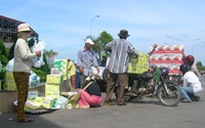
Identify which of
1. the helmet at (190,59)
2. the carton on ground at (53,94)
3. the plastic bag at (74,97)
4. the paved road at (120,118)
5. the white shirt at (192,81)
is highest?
the helmet at (190,59)

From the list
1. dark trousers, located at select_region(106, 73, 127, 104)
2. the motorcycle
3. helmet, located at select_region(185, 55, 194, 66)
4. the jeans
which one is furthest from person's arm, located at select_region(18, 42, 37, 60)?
helmet, located at select_region(185, 55, 194, 66)

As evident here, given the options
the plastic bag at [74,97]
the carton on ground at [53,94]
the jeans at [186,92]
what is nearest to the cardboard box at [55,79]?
the carton on ground at [53,94]

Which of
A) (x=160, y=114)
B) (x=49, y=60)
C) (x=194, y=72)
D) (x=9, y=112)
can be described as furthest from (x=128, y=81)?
(x=49, y=60)

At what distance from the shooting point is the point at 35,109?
23.3ft

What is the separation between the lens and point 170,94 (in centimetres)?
870

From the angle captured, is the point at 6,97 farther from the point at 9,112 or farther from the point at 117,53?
the point at 117,53

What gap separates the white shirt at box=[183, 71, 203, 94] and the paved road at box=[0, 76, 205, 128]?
58.0 inches

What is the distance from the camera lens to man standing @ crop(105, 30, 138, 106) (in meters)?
8.62

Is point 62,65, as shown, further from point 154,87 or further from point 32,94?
point 154,87

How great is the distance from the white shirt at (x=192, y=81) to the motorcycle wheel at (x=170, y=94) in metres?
1.44

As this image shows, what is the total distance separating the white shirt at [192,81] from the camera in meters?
9.91

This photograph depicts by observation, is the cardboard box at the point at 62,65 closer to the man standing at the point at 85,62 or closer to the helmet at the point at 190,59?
the man standing at the point at 85,62

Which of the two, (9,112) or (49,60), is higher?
(49,60)

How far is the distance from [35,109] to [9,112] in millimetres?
619
